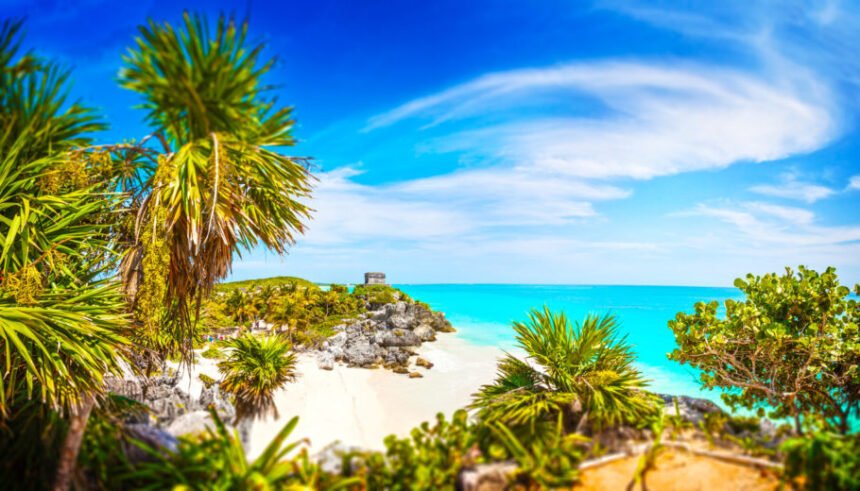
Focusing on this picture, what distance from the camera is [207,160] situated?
3.44m

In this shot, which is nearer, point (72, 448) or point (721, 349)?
point (72, 448)

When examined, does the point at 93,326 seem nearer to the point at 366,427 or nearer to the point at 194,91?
the point at 194,91

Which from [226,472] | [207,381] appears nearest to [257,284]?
[207,381]

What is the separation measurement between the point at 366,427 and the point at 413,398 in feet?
8.71

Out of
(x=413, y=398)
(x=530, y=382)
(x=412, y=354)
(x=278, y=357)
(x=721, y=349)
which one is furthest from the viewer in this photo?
(x=412, y=354)

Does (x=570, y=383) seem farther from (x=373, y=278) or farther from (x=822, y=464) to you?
(x=373, y=278)

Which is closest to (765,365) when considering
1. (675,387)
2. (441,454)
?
(441,454)

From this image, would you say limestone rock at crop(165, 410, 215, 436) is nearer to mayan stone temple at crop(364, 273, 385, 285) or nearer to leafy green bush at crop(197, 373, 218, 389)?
leafy green bush at crop(197, 373, 218, 389)

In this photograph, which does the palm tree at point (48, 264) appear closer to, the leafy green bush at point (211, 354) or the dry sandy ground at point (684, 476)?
the dry sandy ground at point (684, 476)

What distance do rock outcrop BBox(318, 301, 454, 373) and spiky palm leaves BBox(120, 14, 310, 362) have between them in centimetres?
891

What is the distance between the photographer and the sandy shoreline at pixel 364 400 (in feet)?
22.6

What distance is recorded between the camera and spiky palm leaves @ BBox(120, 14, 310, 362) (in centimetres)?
299

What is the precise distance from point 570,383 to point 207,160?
4.72 m

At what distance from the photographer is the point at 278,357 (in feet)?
27.5
